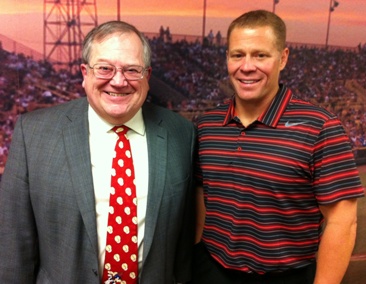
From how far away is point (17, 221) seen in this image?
1.50 metres

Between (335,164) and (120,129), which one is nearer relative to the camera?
(335,164)

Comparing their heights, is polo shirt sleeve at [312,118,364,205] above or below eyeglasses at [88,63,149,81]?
below

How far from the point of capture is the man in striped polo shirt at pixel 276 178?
1478mm

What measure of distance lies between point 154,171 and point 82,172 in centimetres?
28

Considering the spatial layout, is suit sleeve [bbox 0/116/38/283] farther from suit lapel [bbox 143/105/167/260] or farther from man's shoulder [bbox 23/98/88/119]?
suit lapel [bbox 143/105/167/260]

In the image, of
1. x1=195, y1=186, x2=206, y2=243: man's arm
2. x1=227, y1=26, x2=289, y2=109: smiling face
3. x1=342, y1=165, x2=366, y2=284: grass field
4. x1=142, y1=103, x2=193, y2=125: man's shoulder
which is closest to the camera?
x1=227, y1=26, x2=289, y2=109: smiling face

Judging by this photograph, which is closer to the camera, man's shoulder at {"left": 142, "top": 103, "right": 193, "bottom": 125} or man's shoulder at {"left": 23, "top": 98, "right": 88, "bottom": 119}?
man's shoulder at {"left": 23, "top": 98, "right": 88, "bottom": 119}

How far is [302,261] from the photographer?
5.21 feet

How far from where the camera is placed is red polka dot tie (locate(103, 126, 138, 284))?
1488mm

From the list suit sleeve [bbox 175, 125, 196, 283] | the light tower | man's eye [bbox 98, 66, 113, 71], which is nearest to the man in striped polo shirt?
suit sleeve [bbox 175, 125, 196, 283]

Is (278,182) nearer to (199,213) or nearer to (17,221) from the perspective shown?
(199,213)

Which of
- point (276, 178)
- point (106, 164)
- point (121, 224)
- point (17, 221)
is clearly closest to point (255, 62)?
point (276, 178)

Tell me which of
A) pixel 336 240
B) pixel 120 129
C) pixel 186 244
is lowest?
pixel 186 244

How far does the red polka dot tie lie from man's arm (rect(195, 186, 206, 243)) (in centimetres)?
46
